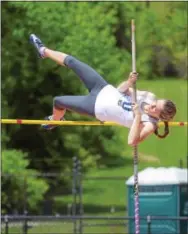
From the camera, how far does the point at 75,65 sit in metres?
9.66

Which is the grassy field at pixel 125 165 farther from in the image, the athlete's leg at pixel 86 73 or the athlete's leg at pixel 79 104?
the athlete's leg at pixel 86 73

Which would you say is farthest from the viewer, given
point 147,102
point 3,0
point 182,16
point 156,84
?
point 156,84

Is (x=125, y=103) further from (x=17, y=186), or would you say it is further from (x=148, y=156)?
(x=148, y=156)

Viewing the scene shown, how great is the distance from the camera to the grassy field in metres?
20.8

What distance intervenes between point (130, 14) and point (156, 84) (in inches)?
195

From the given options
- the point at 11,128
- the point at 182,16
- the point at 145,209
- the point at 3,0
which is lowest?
the point at 145,209

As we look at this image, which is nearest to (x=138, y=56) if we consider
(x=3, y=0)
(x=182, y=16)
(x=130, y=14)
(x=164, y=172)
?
(x=130, y=14)

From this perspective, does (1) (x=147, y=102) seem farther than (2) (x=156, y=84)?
No

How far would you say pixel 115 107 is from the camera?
30.8 feet

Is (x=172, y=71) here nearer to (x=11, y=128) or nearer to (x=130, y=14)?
(x=130, y=14)

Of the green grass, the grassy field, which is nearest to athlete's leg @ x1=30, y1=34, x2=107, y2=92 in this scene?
the grassy field

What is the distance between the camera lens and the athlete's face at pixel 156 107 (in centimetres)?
917

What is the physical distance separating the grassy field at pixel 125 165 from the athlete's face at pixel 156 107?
8.33 metres

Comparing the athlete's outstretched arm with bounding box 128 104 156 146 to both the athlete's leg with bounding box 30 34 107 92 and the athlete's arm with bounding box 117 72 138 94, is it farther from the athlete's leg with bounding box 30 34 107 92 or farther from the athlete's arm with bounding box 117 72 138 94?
the athlete's leg with bounding box 30 34 107 92
